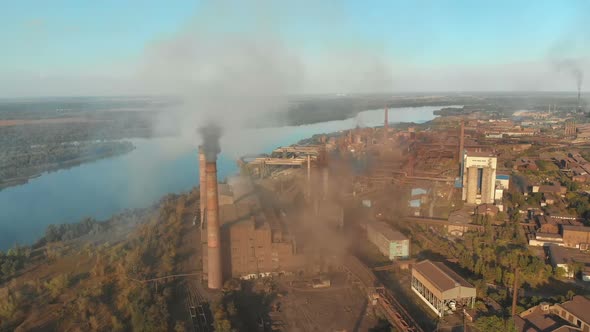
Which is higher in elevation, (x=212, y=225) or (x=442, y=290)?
(x=212, y=225)

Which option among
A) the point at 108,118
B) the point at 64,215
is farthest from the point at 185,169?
the point at 108,118

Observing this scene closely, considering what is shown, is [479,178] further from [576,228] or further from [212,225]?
[212,225]

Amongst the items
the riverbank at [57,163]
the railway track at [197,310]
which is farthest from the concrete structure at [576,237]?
the riverbank at [57,163]

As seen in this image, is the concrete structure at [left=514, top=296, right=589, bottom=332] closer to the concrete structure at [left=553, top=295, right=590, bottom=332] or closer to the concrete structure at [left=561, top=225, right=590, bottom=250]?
the concrete structure at [left=553, top=295, right=590, bottom=332]

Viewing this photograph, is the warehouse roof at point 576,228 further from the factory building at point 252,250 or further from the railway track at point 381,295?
the factory building at point 252,250

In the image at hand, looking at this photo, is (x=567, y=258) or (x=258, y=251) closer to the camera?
(x=258, y=251)

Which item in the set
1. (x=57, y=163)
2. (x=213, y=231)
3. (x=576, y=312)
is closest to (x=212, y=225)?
(x=213, y=231)

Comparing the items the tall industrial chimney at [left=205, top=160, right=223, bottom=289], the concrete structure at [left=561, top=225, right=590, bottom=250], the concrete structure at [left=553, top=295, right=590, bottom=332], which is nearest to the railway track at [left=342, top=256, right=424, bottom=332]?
the concrete structure at [left=553, top=295, right=590, bottom=332]
